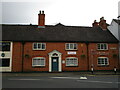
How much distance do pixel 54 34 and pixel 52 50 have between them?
3.25 metres

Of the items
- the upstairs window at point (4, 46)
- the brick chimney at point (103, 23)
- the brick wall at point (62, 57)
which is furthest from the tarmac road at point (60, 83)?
the brick chimney at point (103, 23)

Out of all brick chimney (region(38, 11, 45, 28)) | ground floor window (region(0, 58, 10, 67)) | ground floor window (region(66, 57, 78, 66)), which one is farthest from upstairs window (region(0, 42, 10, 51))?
ground floor window (region(66, 57, 78, 66))

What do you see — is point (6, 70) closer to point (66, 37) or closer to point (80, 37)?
point (66, 37)

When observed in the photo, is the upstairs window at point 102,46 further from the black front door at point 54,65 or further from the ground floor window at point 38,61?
the ground floor window at point 38,61

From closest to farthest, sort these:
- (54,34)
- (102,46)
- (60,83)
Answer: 1. (60,83)
2. (102,46)
3. (54,34)

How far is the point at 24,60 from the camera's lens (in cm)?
2573

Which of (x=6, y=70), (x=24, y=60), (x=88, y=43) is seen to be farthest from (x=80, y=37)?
(x=6, y=70)

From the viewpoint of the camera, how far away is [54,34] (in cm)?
2836

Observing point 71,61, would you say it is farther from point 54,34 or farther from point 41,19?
point 41,19

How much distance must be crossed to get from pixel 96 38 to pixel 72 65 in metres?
6.50

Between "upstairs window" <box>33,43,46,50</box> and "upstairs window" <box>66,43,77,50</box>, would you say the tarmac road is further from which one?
"upstairs window" <box>66,43,77,50</box>

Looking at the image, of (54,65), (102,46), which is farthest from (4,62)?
(102,46)

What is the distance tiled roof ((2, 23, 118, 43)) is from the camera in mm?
26891

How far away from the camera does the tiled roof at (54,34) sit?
26891 mm
